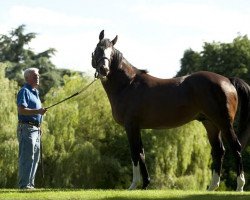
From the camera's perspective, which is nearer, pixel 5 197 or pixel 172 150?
pixel 5 197

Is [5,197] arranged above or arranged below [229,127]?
below

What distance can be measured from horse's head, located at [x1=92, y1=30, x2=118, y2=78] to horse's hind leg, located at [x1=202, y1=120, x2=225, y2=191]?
2184 millimetres

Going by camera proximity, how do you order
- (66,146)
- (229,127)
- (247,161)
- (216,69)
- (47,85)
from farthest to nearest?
(47,85) → (216,69) → (247,161) → (66,146) → (229,127)

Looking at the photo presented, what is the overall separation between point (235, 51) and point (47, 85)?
15.0 meters

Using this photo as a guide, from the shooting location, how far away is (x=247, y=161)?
36000mm

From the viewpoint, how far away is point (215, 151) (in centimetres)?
1006

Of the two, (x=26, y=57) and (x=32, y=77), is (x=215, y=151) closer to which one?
(x=32, y=77)

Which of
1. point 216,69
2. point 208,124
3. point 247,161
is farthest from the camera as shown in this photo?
point 216,69

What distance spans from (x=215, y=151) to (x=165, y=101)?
1.49 meters

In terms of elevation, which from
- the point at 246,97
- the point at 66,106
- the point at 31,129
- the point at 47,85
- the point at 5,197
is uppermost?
the point at 47,85

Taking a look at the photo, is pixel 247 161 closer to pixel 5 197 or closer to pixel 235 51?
pixel 235 51

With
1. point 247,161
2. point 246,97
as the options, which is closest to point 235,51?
point 247,161

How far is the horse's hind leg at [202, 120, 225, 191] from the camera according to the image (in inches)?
390

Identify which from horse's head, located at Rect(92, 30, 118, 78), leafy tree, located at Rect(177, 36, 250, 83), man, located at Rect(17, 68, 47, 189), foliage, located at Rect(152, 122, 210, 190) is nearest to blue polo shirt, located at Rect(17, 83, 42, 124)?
man, located at Rect(17, 68, 47, 189)
